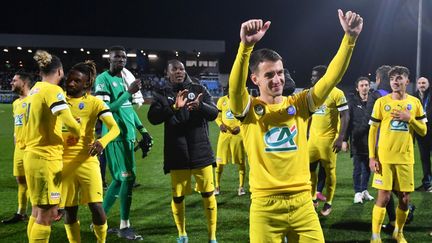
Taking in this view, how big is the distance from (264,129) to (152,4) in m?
43.1

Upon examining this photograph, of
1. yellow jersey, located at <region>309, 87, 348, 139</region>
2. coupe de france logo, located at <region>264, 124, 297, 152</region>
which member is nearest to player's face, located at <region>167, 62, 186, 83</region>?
coupe de france logo, located at <region>264, 124, 297, 152</region>

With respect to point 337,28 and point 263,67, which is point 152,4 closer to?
point 337,28

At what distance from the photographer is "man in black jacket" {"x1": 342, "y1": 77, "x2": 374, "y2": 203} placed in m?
7.36

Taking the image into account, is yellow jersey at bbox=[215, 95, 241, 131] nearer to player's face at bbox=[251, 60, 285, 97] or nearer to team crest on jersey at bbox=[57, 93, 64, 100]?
team crest on jersey at bbox=[57, 93, 64, 100]

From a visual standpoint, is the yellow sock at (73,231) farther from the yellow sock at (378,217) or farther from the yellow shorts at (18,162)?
the yellow sock at (378,217)

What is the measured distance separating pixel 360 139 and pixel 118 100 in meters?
4.22

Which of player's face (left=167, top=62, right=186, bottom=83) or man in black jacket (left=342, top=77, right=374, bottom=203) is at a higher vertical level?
player's face (left=167, top=62, right=186, bottom=83)

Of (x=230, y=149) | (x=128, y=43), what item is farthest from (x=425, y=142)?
(x=128, y=43)

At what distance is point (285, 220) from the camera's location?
9.48ft

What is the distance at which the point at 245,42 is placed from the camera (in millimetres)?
2623

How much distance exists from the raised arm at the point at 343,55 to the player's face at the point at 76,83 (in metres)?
2.57

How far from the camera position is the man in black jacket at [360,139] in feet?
24.1

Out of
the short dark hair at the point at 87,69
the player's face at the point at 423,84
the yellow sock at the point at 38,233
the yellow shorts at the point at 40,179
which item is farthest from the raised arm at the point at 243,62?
the player's face at the point at 423,84

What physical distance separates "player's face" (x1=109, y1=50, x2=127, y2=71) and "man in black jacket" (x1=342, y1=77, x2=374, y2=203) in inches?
157
